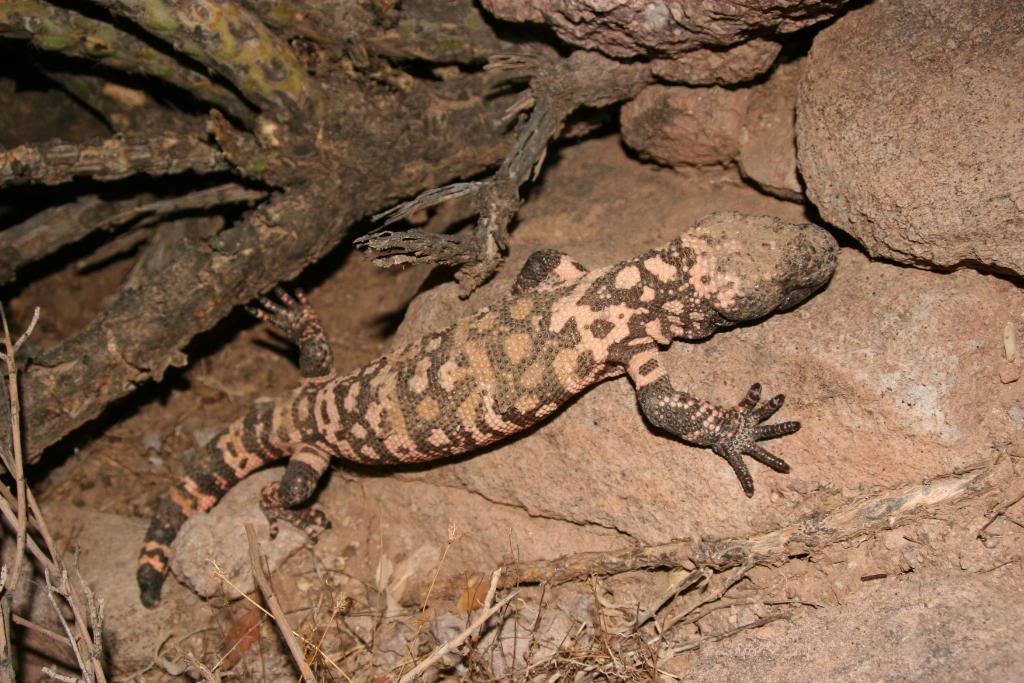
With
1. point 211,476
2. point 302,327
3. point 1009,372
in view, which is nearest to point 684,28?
point 1009,372

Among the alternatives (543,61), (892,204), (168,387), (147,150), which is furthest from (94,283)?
(892,204)

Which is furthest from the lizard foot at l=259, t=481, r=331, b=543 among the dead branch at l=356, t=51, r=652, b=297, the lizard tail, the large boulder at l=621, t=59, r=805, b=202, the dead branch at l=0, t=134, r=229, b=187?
the large boulder at l=621, t=59, r=805, b=202

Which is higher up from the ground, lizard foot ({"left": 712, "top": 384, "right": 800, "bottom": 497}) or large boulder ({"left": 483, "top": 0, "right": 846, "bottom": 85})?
large boulder ({"left": 483, "top": 0, "right": 846, "bottom": 85})

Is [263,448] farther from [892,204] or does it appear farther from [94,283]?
[892,204]

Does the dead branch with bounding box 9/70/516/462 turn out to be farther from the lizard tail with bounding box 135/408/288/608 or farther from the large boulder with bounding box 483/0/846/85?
the large boulder with bounding box 483/0/846/85

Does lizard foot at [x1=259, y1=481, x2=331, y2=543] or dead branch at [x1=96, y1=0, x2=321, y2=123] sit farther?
lizard foot at [x1=259, y1=481, x2=331, y2=543]

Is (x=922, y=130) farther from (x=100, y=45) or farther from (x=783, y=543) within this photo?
(x=100, y=45)
